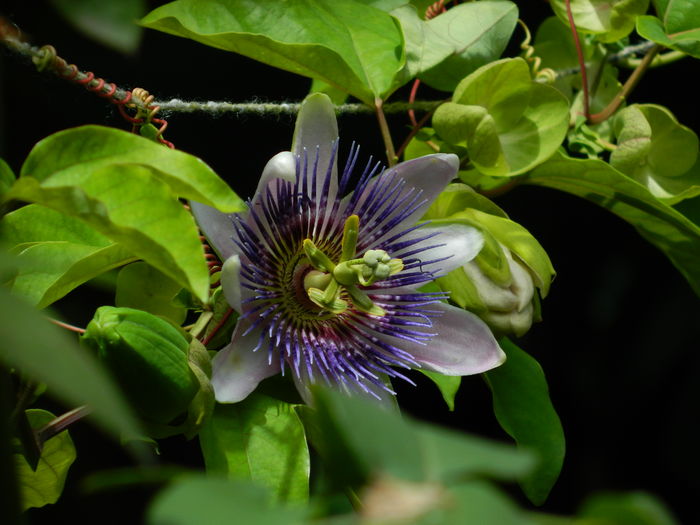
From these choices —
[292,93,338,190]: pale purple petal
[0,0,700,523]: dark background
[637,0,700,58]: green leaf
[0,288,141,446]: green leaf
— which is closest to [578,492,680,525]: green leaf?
[0,288,141,446]: green leaf

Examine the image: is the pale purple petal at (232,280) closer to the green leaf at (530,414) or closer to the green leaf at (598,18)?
the green leaf at (530,414)

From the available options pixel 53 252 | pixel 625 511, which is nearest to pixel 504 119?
pixel 53 252

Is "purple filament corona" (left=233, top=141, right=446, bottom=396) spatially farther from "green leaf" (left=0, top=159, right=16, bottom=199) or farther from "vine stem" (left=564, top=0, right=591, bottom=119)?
"vine stem" (left=564, top=0, right=591, bottom=119)

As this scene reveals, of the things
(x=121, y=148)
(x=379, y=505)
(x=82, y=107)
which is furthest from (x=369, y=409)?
(x=82, y=107)

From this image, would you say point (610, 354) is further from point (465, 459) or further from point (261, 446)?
point (465, 459)

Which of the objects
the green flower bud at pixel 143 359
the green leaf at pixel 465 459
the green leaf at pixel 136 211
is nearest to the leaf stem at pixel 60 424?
the green flower bud at pixel 143 359
